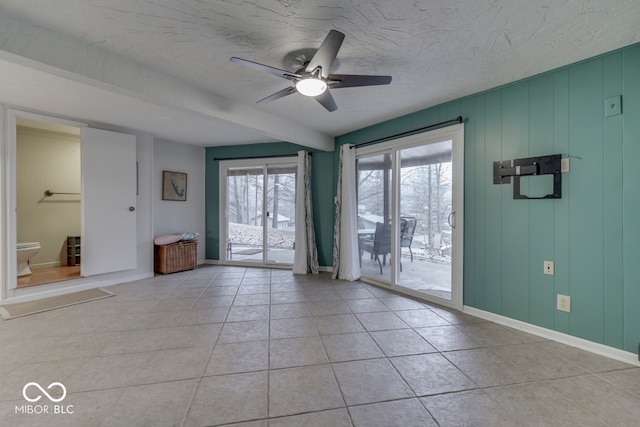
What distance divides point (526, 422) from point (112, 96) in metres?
4.30

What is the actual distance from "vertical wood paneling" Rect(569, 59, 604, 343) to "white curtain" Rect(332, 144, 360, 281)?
8.28 ft

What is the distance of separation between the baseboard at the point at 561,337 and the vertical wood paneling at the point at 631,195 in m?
0.07

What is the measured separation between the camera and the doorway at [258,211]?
16.3 ft

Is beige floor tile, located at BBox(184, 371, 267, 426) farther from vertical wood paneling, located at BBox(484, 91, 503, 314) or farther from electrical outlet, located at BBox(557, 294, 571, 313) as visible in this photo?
electrical outlet, located at BBox(557, 294, 571, 313)

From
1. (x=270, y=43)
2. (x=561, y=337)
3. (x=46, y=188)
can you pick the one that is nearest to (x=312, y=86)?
(x=270, y=43)

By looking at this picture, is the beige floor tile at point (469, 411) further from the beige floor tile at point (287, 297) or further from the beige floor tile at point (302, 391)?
the beige floor tile at point (287, 297)

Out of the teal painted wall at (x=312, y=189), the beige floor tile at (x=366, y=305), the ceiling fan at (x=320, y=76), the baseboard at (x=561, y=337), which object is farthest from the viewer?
the teal painted wall at (x=312, y=189)

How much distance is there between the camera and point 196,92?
8.79ft

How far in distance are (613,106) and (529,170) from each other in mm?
664

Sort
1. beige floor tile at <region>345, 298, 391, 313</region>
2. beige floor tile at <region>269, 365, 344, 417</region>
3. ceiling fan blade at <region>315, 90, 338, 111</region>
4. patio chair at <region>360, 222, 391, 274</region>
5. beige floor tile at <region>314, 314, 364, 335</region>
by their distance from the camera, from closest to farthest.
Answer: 1. beige floor tile at <region>269, 365, 344, 417</region>
2. ceiling fan blade at <region>315, 90, 338, 111</region>
3. beige floor tile at <region>314, 314, 364, 335</region>
4. beige floor tile at <region>345, 298, 391, 313</region>
5. patio chair at <region>360, 222, 391, 274</region>

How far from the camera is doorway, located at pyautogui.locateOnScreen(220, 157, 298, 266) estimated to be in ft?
16.3

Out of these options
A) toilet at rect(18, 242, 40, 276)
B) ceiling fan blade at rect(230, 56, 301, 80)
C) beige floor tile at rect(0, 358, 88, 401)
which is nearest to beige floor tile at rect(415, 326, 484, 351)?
ceiling fan blade at rect(230, 56, 301, 80)

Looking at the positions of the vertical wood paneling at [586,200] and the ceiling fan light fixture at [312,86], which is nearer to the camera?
the ceiling fan light fixture at [312,86]

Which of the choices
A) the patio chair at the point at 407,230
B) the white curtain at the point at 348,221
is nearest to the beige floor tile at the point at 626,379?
the patio chair at the point at 407,230
